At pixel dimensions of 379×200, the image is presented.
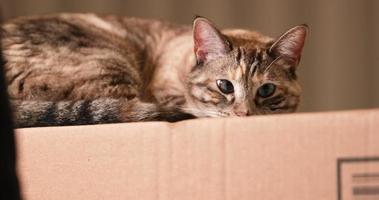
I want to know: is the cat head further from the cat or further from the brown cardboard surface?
the brown cardboard surface

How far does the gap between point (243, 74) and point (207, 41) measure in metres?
0.13

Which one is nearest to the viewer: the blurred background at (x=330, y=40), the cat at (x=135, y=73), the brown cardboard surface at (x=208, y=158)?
the brown cardboard surface at (x=208, y=158)

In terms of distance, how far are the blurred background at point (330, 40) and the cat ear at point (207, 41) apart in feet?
2.37

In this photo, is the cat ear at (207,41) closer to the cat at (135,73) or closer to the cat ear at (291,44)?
the cat at (135,73)

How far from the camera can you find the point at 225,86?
142 centimetres

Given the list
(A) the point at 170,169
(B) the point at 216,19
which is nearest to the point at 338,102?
(B) the point at 216,19

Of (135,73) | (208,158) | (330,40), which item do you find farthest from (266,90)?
(330,40)

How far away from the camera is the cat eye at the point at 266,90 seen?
1394mm

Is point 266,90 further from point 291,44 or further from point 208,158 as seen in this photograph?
point 208,158

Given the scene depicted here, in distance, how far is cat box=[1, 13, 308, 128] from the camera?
1353mm

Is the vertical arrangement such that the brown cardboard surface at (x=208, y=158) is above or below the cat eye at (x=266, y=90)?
below

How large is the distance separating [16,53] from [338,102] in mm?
1207

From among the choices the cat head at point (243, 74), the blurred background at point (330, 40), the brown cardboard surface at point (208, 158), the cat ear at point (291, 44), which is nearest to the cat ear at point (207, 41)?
the cat head at point (243, 74)

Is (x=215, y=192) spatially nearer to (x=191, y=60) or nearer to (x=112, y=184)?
(x=112, y=184)
